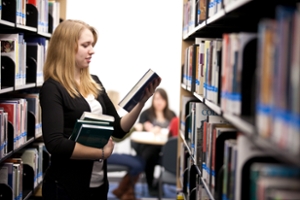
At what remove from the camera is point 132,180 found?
6172mm

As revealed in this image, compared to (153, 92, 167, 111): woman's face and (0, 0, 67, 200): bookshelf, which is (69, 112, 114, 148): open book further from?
(153, 92, 167, 111): woman's face

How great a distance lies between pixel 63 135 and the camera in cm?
271

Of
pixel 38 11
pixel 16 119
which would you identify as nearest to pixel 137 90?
pixel 16 119

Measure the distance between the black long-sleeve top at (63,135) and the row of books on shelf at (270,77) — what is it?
1.03 metres

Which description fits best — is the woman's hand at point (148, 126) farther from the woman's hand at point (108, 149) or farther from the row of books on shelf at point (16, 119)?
the woman's hand at point (108, 149)

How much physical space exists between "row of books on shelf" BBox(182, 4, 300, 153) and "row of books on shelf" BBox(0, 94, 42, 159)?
5.88ft

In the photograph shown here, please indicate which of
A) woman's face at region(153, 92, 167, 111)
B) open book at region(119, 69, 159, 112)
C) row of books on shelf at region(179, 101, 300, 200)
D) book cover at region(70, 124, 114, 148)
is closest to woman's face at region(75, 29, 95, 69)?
open book at region(119, 69, 159, 112)

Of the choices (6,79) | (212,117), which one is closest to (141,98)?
(212,117)

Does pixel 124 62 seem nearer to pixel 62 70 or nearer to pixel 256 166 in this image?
pixel 62 70

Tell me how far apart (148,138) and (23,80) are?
2.65 m

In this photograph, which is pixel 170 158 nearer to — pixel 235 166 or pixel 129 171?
pixel 129 171

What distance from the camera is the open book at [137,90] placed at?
9.07ft

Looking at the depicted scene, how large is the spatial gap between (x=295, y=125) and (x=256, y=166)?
466mm

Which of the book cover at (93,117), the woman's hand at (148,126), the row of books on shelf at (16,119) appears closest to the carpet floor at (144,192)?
the woman's hand at (148,126)
